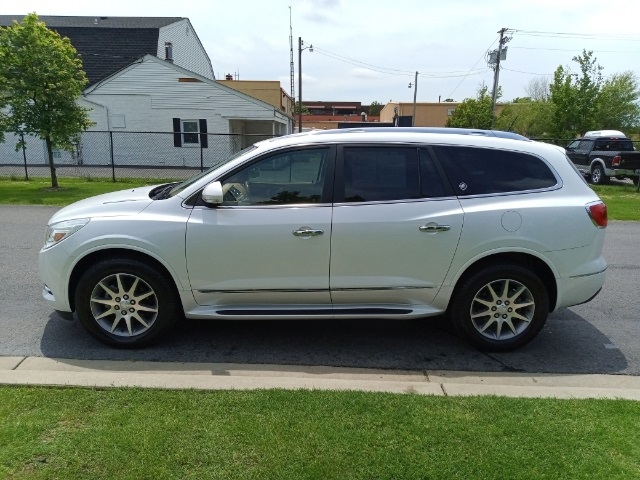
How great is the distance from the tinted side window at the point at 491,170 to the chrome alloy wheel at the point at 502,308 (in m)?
0.82

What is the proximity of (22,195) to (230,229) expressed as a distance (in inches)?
459

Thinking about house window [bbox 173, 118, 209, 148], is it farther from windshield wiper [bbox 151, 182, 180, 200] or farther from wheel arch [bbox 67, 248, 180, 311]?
wheel arch [bbox 67, 248, 180, 311]

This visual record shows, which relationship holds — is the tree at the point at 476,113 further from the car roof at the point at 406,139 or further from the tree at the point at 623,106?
the car roof at the point at 406,139

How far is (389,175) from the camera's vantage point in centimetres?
388

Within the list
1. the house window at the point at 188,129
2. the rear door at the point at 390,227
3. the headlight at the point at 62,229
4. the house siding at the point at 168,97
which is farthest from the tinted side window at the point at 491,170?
the house window at the point at 188,129

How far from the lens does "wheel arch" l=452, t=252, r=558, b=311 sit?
391 cm

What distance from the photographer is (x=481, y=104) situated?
135 feet

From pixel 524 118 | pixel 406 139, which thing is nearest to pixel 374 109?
pixel 524 118

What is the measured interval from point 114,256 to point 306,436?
2.26m

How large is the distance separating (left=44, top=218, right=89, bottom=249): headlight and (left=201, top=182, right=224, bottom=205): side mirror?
1.03 metres

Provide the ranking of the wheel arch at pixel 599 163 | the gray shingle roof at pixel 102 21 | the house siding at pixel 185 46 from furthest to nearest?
the gray shingle roof at pixel 102 21 → the house siding at pixel 185 46 → the wheel arch at pixel 599 163

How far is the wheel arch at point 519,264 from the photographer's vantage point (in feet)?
12.8

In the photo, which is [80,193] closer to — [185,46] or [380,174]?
[380,174]

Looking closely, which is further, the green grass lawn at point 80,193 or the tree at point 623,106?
the tree at point 623,106
